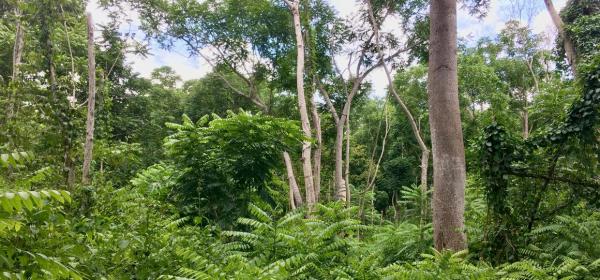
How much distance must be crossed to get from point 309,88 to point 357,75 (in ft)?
10.1

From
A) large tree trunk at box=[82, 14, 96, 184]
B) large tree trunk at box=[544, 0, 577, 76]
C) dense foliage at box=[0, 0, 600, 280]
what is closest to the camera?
dense foliage at box=[0, 0, 600, 280]

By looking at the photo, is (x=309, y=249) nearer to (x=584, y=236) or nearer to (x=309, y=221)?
(x=309, y=221)

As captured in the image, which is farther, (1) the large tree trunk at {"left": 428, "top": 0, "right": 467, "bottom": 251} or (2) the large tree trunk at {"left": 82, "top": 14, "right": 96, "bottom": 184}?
(2) the large tree trunk at {"left": 82, "top": 14, "right": 96, "bottom": 184}

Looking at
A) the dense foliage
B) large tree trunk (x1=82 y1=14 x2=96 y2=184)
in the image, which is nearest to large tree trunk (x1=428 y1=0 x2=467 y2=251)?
the dense foliage

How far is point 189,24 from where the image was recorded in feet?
49.5

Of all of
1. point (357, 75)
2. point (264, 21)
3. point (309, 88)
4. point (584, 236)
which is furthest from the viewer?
point (357, 75)

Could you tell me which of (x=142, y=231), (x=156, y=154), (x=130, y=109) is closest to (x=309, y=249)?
(x=142, y=231)

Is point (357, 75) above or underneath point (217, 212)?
above

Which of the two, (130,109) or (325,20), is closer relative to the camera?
(325,20)

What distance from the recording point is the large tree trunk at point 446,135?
4957 mm

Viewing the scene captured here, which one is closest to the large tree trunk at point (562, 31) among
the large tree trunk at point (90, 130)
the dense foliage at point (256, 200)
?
the dense foliage at point (256, 200)

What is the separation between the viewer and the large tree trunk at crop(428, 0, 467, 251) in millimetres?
4957

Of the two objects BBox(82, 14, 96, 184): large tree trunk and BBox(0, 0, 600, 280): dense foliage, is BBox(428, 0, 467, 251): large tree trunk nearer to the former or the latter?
BBox(0, 0, 600, 280): dense foliage

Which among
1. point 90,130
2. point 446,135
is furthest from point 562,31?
point 90,130
